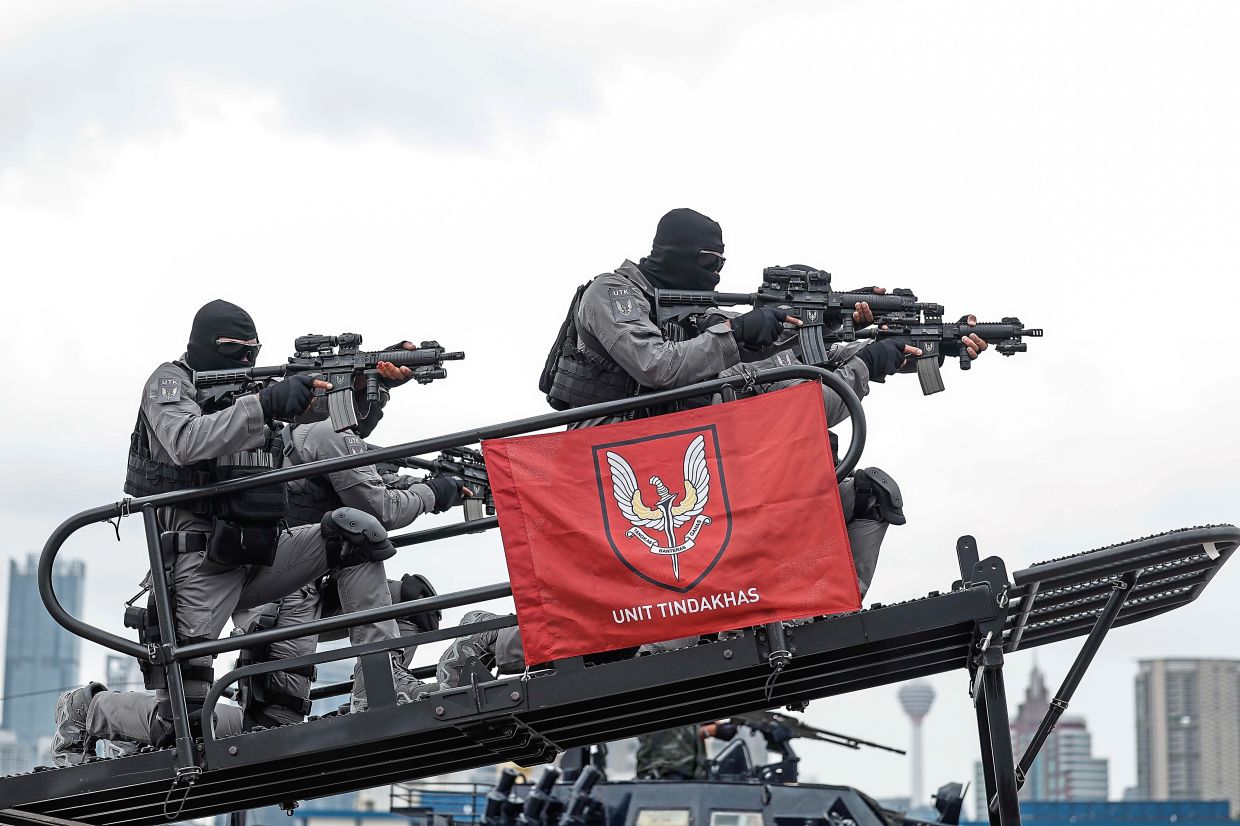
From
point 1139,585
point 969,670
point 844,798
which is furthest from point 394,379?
point 844,798

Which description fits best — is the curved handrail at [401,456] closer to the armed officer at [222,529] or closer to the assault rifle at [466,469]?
the armed officer at [222,529]

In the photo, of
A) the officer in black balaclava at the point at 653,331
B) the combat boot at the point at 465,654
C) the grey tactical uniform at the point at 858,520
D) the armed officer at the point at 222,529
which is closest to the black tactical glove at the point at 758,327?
the officer in black balaclava at the point at 653,331

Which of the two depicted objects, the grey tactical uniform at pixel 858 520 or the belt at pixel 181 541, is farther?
the belt at pixel 181 541

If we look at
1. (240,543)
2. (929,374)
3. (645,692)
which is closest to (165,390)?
(240,543)

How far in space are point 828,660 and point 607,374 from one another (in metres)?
1.44

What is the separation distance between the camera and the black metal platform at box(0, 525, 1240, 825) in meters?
6.11

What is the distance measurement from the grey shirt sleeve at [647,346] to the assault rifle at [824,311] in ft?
0.82

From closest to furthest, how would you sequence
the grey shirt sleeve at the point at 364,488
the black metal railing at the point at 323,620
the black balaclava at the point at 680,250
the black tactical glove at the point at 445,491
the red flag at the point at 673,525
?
the red flag at the point at 673,525, the black metal railing at the point at 323,620, the black balaclava at the point at 680,250, the grey shirt sleeve at the point at 364,488, the black tactical glove at the point at 445,491

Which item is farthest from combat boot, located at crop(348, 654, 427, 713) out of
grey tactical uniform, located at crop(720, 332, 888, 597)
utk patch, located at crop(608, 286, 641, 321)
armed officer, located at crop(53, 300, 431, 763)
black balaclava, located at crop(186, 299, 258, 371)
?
grey tactical uniform, located at crop(720, 332, 888, 597)

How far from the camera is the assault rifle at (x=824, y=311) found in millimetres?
6891

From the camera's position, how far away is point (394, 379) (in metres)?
7.21

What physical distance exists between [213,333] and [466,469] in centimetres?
226

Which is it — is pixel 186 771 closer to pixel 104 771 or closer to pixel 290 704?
pixel 104 771

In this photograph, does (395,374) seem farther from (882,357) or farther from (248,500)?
(882,357)
